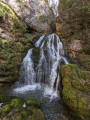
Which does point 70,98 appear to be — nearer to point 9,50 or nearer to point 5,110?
point 5,110

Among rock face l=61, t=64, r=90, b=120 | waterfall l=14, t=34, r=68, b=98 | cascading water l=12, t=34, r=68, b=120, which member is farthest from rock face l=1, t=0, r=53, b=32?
rock face l=61, t=64, r=90, b=120

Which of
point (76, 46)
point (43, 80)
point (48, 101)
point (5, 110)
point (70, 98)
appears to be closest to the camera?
point (5, 110)

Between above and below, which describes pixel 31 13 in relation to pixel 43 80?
above

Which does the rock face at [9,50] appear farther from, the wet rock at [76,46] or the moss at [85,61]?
the moss at [85,61]

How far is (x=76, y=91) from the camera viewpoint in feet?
14.2

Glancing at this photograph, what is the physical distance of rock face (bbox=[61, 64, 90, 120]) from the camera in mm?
3620

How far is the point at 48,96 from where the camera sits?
17.4 ft

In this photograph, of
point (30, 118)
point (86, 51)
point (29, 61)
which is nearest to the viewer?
point (30, 118)

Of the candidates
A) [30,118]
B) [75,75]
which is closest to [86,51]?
[75,75]

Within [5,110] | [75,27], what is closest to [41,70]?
[5,110]

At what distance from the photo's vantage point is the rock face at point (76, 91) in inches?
143

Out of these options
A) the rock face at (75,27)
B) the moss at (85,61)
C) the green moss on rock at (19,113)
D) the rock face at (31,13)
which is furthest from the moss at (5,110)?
the rock face at (31,13)

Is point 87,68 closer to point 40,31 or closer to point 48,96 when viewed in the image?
point 48,96

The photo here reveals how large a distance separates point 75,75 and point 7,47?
23.2 ft
